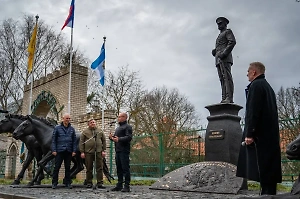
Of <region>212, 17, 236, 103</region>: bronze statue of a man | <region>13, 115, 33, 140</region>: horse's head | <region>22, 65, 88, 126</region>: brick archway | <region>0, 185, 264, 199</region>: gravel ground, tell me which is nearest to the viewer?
<region>0, 185, 264, 199</region>: gravel ground

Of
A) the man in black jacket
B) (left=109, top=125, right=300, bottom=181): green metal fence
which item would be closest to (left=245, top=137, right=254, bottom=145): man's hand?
the man in black jacket

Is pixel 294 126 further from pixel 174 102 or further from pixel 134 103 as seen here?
pixel 174 102

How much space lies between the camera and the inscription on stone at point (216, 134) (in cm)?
896

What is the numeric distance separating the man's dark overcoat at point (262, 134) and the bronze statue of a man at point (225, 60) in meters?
4.64

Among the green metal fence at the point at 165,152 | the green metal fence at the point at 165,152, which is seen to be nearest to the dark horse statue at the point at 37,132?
the green metal fence at the point at 165,152

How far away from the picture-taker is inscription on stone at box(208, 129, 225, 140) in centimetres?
896

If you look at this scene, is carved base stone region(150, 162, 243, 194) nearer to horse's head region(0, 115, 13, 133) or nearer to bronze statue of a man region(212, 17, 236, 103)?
bronze statue of a man region(212, 17, 236, 103)

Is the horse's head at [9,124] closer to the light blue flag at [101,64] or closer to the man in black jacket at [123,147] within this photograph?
the man in black jacket at [123,147]

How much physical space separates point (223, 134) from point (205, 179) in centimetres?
124

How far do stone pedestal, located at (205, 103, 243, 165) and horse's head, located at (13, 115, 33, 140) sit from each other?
5.05 meters

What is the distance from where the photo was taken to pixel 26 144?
11398mm

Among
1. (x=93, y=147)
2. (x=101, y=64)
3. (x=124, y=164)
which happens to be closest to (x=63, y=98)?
(x=101, y=64)

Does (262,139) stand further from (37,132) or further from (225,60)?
(37,132)

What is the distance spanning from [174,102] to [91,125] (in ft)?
82.5
